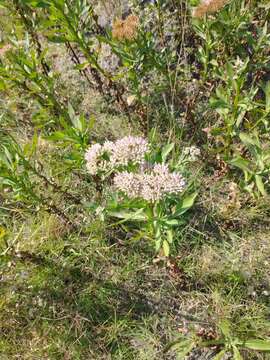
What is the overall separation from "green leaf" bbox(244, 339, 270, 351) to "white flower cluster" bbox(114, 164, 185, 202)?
0.88m

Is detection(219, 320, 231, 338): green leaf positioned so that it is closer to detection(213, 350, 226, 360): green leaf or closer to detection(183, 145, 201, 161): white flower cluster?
detection(213, 350, 226, 360): green leaf

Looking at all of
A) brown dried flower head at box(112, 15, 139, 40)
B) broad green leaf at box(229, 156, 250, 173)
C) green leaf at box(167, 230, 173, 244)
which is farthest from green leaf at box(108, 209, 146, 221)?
brown dried flower head at box(112, 15, 139, 40)

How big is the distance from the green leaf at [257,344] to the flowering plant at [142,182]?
0.61 meters

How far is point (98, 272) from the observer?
243 cm

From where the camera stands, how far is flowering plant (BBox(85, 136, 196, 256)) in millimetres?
1783

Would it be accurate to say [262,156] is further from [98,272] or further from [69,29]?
[69,29]

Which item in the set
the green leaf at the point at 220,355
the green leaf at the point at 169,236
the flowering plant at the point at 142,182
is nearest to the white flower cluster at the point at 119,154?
the flowering plant at the point at 142,182

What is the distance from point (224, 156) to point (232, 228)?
453 mm

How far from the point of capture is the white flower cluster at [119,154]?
1.87m

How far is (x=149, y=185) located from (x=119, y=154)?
8.9 inches

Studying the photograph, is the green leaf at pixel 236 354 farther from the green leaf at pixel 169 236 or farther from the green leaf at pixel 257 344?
the green leaf at pixel 169 236

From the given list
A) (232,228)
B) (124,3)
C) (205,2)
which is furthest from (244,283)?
(124,3)

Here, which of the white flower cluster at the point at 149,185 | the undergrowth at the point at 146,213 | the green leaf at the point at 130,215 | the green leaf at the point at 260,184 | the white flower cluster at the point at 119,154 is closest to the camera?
the white flower cluster at the point at 149,185

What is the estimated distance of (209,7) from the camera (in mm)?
2199
